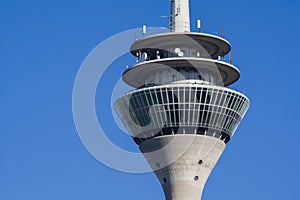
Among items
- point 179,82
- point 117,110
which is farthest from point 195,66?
point 117,110

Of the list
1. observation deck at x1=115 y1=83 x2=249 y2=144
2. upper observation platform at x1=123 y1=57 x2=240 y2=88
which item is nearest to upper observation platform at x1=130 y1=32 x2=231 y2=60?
upper observation platform at x1=123 y1=57 x2=240 y2=88

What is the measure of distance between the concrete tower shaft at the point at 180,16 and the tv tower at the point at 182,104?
5511mm

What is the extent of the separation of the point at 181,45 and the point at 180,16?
7463mm

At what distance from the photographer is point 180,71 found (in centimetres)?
14350

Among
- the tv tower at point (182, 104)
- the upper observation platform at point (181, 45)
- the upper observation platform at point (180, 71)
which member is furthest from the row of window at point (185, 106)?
the upper observation platform at point (181, 45)

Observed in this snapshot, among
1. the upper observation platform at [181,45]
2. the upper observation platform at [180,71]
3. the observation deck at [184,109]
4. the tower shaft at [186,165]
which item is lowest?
the tower shaft at [186,165]

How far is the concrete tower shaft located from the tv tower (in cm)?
551

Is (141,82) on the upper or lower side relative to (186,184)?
upper

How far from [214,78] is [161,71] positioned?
A: 7798 millimetres

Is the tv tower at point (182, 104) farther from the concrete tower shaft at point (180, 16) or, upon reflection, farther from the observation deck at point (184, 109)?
the concrete tower shaft at point (180, 16)

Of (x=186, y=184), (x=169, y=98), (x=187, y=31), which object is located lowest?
(x=186, y=184)

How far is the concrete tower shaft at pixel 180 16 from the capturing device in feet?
486

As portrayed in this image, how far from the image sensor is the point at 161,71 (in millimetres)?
143750

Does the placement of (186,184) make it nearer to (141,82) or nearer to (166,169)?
(166,169)
